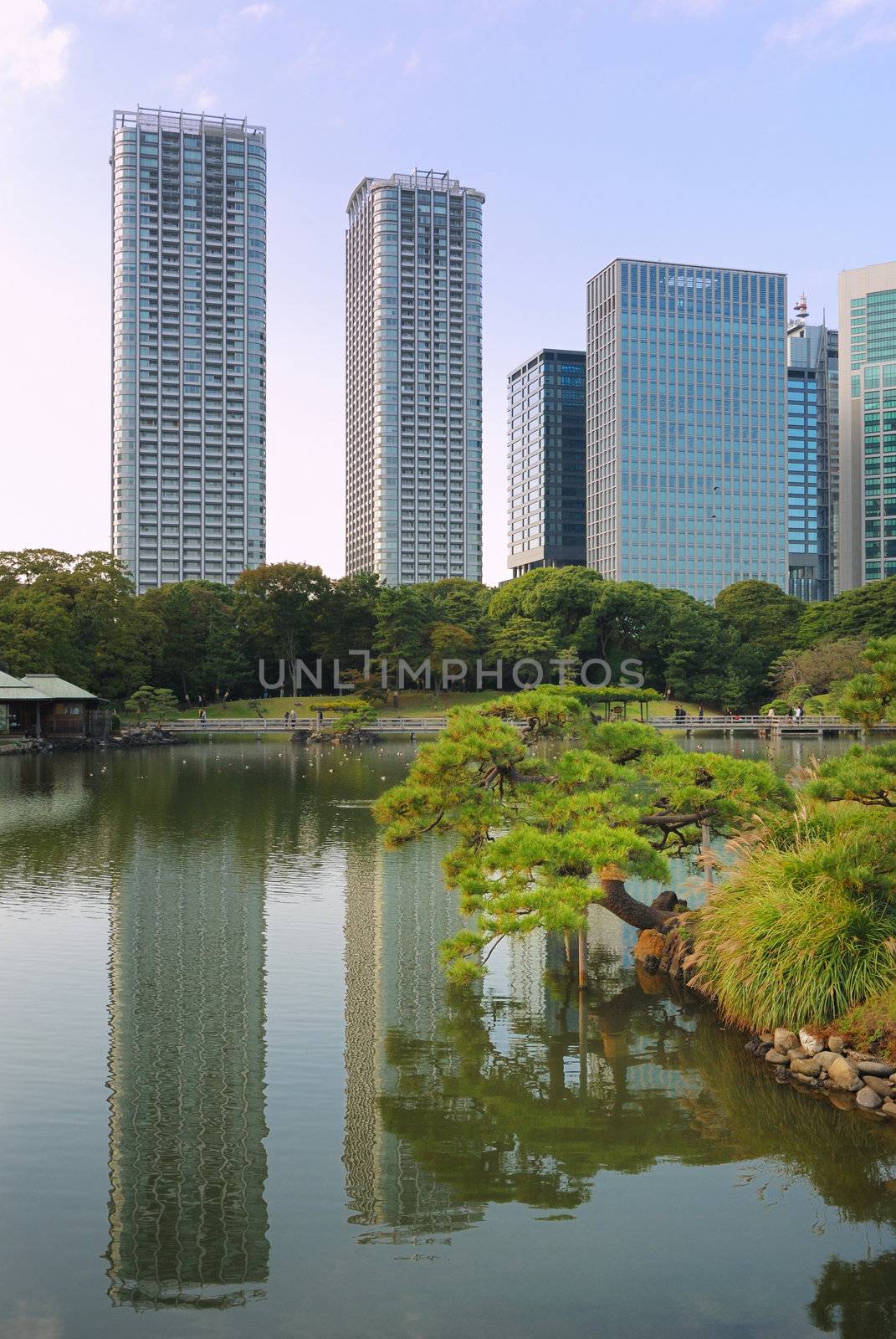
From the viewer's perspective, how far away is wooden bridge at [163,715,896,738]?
68.2 meters

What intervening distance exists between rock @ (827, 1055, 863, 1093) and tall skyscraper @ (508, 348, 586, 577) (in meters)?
152

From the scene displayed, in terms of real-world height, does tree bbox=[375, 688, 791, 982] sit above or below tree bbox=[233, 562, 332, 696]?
below

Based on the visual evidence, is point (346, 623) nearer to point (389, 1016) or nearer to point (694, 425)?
point (389, 1016)

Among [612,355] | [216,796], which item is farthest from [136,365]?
[216,796]

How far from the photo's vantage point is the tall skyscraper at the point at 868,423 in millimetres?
142750

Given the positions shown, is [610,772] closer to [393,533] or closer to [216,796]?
[216,796]

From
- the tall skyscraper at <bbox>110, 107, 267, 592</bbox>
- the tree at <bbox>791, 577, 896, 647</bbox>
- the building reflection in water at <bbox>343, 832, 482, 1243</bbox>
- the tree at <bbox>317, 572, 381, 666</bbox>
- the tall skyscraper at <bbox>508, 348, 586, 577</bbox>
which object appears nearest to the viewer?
the building reflection in water at <bbox>343, 832, 482, 1243</bbox>

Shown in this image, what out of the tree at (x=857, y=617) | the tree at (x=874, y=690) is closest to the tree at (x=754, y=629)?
the tree at (x=857, y=617)

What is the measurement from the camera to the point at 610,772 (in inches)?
547

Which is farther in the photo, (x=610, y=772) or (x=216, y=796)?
(x=216, y=796)

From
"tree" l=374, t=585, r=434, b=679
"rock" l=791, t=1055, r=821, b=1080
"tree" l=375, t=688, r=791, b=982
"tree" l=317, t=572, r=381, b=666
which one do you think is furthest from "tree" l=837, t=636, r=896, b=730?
"tree" l=317, t=572, r=381, b=666

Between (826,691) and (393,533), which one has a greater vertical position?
(393,533)

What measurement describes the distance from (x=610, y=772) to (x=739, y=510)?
141 metres

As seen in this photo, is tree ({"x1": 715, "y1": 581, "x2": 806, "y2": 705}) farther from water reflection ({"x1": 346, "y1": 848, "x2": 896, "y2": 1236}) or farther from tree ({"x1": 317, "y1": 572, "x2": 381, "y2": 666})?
water reflection ({"x1": 346, "y1": 848, "x2": 896, "y2": 1236})
